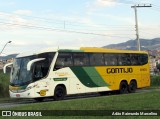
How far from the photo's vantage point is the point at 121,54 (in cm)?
3183

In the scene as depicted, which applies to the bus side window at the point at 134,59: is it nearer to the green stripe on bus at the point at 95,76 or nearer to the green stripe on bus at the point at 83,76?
the green stripe on bus at the point at 95,76

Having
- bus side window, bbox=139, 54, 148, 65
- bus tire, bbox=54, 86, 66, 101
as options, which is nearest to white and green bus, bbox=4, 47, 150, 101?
bus tire, bbox=54, 86, 66, 101

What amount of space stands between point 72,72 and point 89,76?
68.0 inches

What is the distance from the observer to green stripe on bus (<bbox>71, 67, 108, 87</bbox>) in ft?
90.4

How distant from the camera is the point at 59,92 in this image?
26219 mm

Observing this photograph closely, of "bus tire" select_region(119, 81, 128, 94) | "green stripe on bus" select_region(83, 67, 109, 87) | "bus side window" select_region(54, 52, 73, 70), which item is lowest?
"bus tire" select_region(119, 81, 128, 94)

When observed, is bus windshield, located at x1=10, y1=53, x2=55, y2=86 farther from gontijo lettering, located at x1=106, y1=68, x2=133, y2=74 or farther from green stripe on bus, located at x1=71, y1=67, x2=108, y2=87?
gontijo lettering, located at x1=106, y1=68, x2=133, y2=74

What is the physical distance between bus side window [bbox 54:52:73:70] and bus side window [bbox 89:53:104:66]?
215 cm

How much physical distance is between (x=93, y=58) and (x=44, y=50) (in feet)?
14.4

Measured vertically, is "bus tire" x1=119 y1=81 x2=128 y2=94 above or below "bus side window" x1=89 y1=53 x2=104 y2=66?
below

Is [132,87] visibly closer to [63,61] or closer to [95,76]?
[95,76]

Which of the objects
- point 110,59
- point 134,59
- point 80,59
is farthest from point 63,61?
point 134,59

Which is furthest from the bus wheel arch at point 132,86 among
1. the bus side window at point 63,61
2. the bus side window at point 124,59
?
the bus side window at point 63,61

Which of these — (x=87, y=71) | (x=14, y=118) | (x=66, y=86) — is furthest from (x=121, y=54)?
(x=14, y=118)
